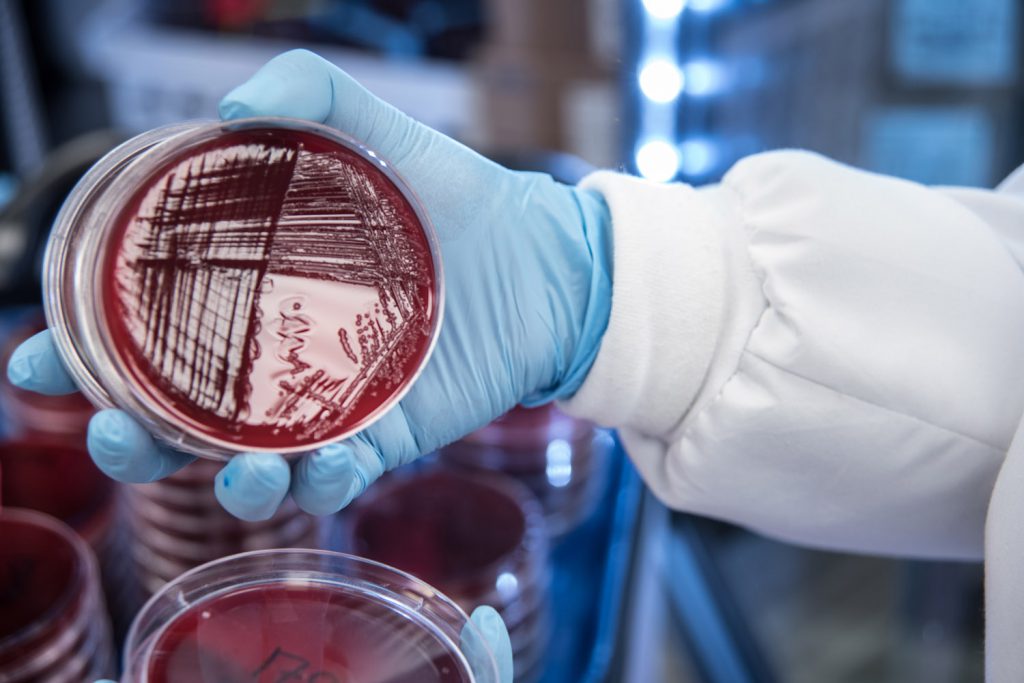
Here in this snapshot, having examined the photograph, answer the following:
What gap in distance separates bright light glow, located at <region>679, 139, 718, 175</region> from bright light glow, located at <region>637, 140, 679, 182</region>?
0.02m

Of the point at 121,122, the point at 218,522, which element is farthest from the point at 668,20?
the point at 121,122

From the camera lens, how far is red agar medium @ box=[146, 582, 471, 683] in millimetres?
768

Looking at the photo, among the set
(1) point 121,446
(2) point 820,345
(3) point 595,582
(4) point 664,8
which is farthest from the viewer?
(4) point 664,8

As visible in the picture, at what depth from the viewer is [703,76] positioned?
1865mm

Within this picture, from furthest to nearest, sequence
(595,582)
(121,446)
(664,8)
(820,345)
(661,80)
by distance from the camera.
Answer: (661,80)
(664,8)
(595,582)
(820,345)
(121,446)

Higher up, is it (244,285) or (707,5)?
(707,5)

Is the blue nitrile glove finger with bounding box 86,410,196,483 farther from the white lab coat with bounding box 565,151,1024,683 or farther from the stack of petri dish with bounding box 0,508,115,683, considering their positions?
the white lab coat with bounding box 565,151,1024,683

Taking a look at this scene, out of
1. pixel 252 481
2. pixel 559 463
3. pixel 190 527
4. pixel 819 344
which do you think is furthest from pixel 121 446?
pixel 559 463

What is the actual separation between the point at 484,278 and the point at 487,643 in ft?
1.33

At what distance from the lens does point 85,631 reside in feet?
3.20

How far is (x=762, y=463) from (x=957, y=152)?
1.66 m

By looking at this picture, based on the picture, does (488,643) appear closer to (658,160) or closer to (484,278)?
(484,278)

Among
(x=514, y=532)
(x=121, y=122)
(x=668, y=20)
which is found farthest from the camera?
(x=121, y=122)

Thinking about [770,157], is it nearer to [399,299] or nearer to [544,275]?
[544,275]
